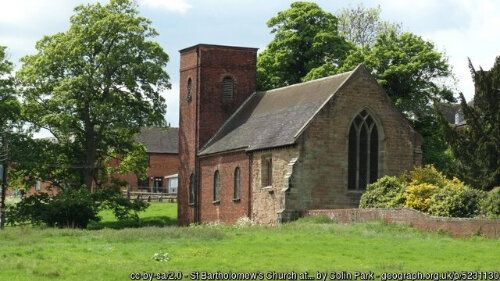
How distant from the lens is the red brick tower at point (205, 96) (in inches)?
2292

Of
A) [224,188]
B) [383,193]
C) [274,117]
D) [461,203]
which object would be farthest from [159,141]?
[461,203]

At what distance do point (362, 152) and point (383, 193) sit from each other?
192 inches

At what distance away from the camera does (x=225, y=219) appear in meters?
54.2

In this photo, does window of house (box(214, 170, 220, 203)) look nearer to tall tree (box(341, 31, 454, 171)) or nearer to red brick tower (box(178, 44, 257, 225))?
red brick tower (box(178, 44, 257, 225))

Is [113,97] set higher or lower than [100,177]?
higher

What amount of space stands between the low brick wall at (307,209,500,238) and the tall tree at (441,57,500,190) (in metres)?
6.55

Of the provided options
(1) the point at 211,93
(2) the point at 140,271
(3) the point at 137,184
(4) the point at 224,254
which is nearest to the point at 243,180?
(1) the point at 211,93

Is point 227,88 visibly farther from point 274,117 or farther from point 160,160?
point 160,160

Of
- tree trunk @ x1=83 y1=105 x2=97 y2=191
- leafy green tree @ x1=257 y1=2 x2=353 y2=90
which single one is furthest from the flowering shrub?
leafy green tree @ x1=257 y1=2 x2=353 y2=90

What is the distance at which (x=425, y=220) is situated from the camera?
36.5 metres

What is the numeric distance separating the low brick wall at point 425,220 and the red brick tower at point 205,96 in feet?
50.5

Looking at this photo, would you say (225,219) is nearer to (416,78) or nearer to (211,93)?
(211,93)

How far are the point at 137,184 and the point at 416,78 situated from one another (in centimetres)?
3987

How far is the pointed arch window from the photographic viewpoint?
164ft
